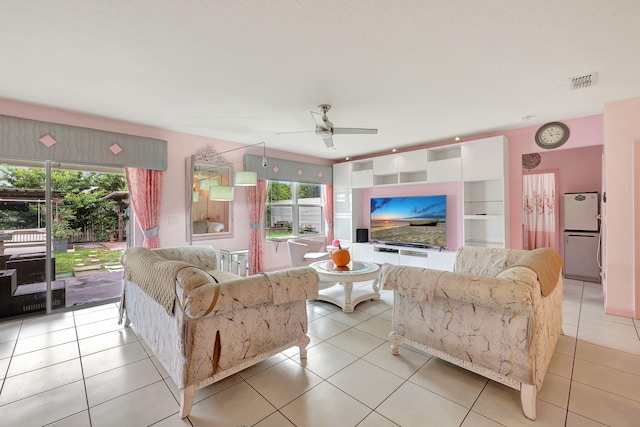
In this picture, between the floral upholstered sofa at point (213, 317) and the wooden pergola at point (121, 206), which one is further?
the wooden pergola at point (121, 206)

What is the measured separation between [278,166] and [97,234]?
3.16 metres

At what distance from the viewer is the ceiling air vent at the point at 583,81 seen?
2.70 meters

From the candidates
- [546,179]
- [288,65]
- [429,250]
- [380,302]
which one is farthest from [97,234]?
[546,179]

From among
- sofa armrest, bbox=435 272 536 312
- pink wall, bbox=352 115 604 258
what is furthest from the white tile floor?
pink wall, bbox=352 115 604 258

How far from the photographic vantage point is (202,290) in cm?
173

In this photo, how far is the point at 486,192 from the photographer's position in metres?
4.92

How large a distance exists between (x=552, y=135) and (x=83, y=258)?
7.00m

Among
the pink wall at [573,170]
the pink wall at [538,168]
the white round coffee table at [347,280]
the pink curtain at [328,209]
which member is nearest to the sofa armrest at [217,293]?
the white round coffee table at [347,280]

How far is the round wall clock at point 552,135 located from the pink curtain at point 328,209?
4.04 m

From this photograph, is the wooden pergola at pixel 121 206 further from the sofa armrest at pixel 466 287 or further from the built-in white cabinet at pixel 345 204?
the built-in white cabinet at pixel 345 204

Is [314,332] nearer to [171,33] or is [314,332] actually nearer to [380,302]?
[380,302]

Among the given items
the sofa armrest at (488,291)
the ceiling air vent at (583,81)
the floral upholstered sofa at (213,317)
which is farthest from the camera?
the ceiling air vent at (583,81)

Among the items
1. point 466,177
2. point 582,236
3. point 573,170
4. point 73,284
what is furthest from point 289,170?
point 582,236

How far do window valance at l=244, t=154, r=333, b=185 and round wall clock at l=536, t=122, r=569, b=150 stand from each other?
13.1ft
